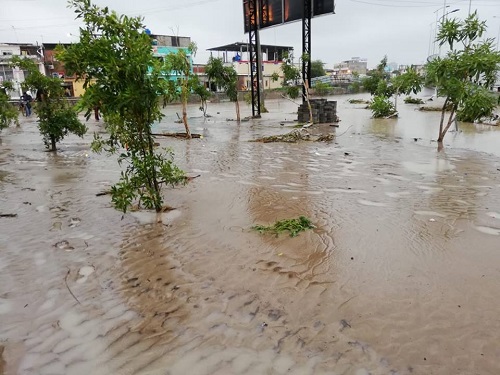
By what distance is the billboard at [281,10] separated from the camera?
835 inches

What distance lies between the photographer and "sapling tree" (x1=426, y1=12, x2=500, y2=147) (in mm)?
10648

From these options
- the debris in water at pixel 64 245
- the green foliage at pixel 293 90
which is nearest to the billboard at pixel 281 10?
the green foliage at pixel 293 90

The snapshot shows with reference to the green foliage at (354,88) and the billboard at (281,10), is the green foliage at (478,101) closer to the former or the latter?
the billboard at (281,10)

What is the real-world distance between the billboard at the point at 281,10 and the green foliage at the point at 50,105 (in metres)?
15.8

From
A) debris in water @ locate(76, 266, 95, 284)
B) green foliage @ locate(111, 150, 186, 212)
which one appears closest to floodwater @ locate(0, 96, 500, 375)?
debris in water @ locate(76, 266, 95, 284)

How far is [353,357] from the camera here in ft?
8.98

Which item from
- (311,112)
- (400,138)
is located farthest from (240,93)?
(400,138)

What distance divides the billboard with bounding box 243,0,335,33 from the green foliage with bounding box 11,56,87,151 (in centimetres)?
1582

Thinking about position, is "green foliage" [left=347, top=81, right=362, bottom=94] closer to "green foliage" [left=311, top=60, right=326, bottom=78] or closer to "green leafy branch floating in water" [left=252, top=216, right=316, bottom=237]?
"green foliage" [left=311, top=60, right=326, bottom=78]

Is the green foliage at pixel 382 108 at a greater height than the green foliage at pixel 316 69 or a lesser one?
lesser

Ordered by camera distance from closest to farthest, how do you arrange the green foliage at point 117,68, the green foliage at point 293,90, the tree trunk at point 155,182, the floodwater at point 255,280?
the floodwater at point 255,280 → the green foliage at point 117,68 → the tree trunk at point 155,182 → the green foliage at point 293,90

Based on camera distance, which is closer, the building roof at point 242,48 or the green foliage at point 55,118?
the green foliage at point 55,118

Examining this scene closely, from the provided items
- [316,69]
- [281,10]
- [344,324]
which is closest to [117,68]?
[344,324]

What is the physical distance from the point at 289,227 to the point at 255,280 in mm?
1468
